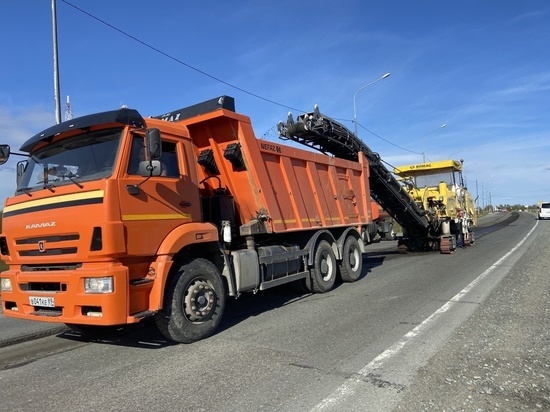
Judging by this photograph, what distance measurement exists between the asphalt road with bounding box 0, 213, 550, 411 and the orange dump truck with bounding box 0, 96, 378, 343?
19.8 inches

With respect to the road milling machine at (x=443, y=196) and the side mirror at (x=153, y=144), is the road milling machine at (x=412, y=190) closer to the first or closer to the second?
the road milling machine at (x=443, y=196)

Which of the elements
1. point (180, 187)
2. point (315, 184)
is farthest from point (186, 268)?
point (315, 184)

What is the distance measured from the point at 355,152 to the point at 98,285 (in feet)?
28.3

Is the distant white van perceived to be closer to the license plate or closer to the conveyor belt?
the conveyor belt

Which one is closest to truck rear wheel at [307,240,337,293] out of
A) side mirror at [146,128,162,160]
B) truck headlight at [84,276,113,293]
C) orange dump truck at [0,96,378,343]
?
orange dump truck at [0,96,378,343]

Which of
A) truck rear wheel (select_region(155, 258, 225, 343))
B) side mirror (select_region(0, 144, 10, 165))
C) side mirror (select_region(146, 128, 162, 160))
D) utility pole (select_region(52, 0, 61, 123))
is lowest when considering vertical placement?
truck rear wheel (select_region(155, 258, 225, 343))

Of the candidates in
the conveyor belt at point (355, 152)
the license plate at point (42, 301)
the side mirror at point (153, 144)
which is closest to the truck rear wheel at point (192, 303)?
the license plate at point (42, 301)

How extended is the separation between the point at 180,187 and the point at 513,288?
660 cm

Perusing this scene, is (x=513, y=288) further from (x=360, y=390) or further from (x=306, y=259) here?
(x=360, y=390)

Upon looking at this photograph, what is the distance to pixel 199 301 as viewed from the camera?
19.7ft

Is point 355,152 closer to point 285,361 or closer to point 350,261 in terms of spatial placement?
point 350,261

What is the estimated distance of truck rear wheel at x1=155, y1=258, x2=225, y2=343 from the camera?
222 inches

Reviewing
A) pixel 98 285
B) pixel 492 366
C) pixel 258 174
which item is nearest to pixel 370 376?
pixel 492 366

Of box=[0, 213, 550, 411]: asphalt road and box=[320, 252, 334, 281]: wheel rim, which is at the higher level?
box=[320, 252, 334, 281]: wheel rim
